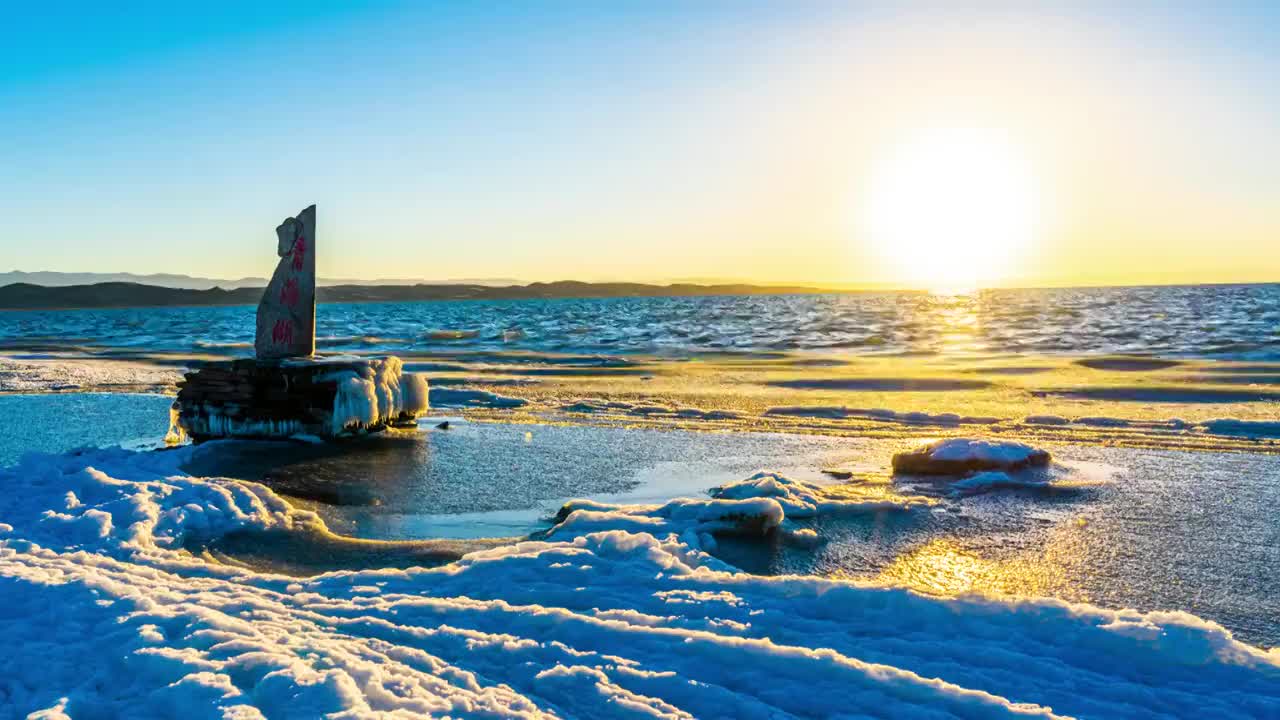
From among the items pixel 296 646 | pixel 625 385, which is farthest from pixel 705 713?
pixel 625 385

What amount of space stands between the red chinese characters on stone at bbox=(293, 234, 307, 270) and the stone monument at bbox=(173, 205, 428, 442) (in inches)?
0.5

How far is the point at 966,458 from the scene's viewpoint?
28.9 ft

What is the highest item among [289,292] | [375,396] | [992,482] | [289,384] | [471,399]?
[289,292]

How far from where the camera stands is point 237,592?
496 centimetres

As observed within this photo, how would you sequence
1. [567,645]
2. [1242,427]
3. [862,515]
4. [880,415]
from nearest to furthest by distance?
[567,645], [862,515], [1242,427], [880,415]

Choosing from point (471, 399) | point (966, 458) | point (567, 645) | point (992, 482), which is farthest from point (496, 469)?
point (471, 399)

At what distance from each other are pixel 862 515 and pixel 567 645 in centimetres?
361

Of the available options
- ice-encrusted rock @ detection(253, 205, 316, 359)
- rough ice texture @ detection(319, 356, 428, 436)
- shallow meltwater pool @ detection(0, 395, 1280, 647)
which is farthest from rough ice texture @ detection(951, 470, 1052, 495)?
ice-encrusted rock @ detection(253, 205, 316, 359)

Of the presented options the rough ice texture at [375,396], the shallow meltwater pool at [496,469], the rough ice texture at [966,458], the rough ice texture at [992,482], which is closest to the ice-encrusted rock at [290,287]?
the rough ice texture at [375,396]

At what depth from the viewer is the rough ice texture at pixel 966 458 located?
877 centimetres

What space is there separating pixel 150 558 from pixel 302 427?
5.05 metres

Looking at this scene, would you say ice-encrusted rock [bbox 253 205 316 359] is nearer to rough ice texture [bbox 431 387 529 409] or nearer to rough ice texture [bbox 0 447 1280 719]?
Answer: rough ice texture [bbox 431 387 529 409]

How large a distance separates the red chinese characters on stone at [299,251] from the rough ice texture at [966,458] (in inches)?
299

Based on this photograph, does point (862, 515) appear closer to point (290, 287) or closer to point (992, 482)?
point (992, 482)
